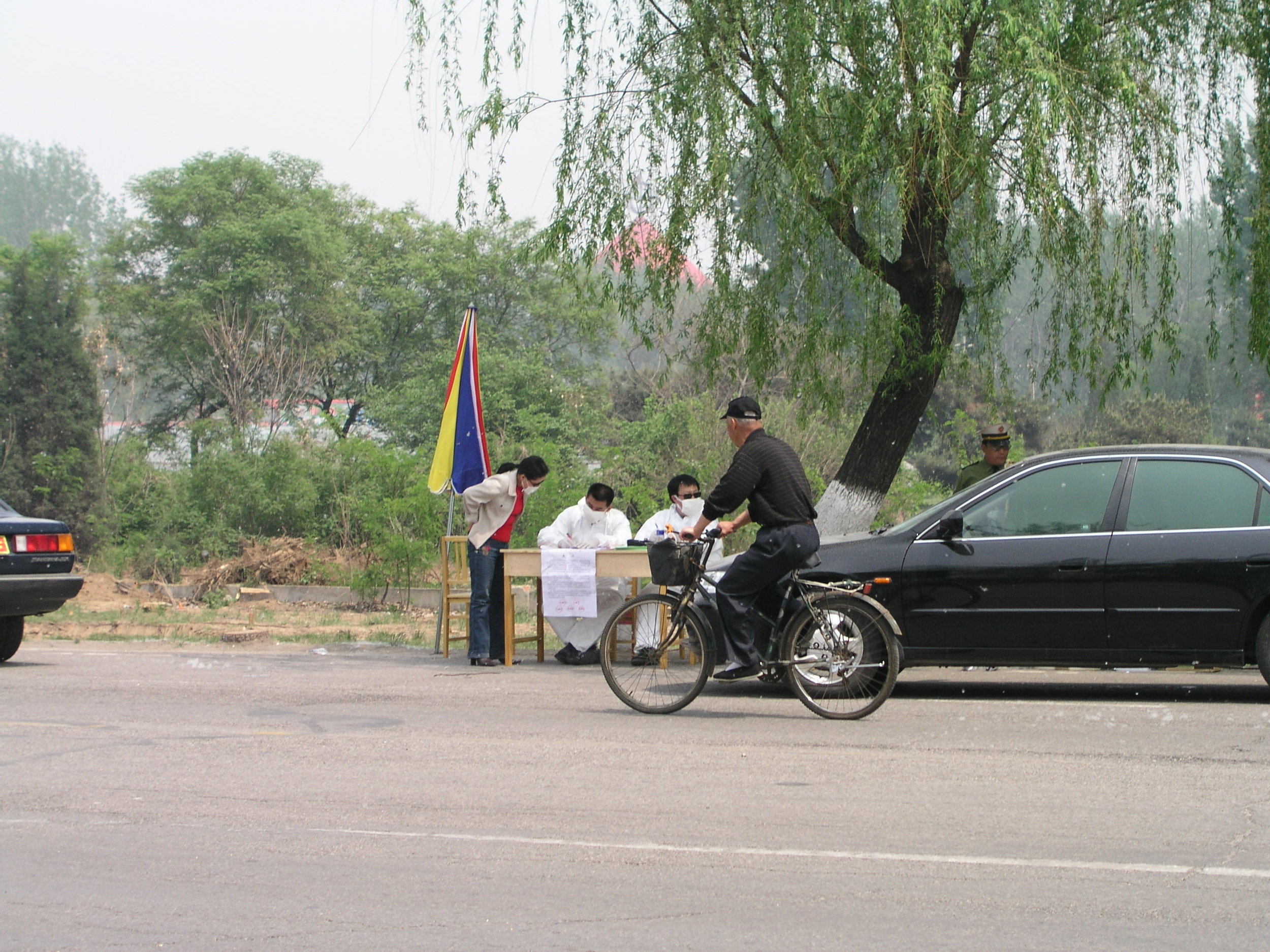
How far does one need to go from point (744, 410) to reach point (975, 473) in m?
Result: 3.52

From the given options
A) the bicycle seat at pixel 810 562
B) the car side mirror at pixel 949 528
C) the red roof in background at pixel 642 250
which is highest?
the red roof in background at pixel 642 250

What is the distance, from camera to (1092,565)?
8.66 metres

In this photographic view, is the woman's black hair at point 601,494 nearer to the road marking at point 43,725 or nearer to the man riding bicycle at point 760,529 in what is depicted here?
the man riding bicycle at point 760,529

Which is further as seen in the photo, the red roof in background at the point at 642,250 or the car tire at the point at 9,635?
the red roof in background at the point at 642,250

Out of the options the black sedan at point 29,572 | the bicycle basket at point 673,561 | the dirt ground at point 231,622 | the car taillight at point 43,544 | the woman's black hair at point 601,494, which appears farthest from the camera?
the dirt ground at point 231,622

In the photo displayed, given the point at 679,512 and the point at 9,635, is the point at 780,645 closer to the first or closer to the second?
the point at 679,512

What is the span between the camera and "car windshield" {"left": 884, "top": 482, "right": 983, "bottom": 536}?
9.14 metres

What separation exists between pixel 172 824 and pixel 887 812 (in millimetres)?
3060

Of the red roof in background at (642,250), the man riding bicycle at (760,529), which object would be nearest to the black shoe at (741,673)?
the man riding bicycle at (760,529)

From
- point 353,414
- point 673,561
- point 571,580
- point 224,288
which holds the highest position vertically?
point 224,288

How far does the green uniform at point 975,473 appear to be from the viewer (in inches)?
444

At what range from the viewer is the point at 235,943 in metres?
4.15

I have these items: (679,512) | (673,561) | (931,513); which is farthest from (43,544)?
(931,513)

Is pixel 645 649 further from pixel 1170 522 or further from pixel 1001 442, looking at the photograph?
pixel 1001 442
